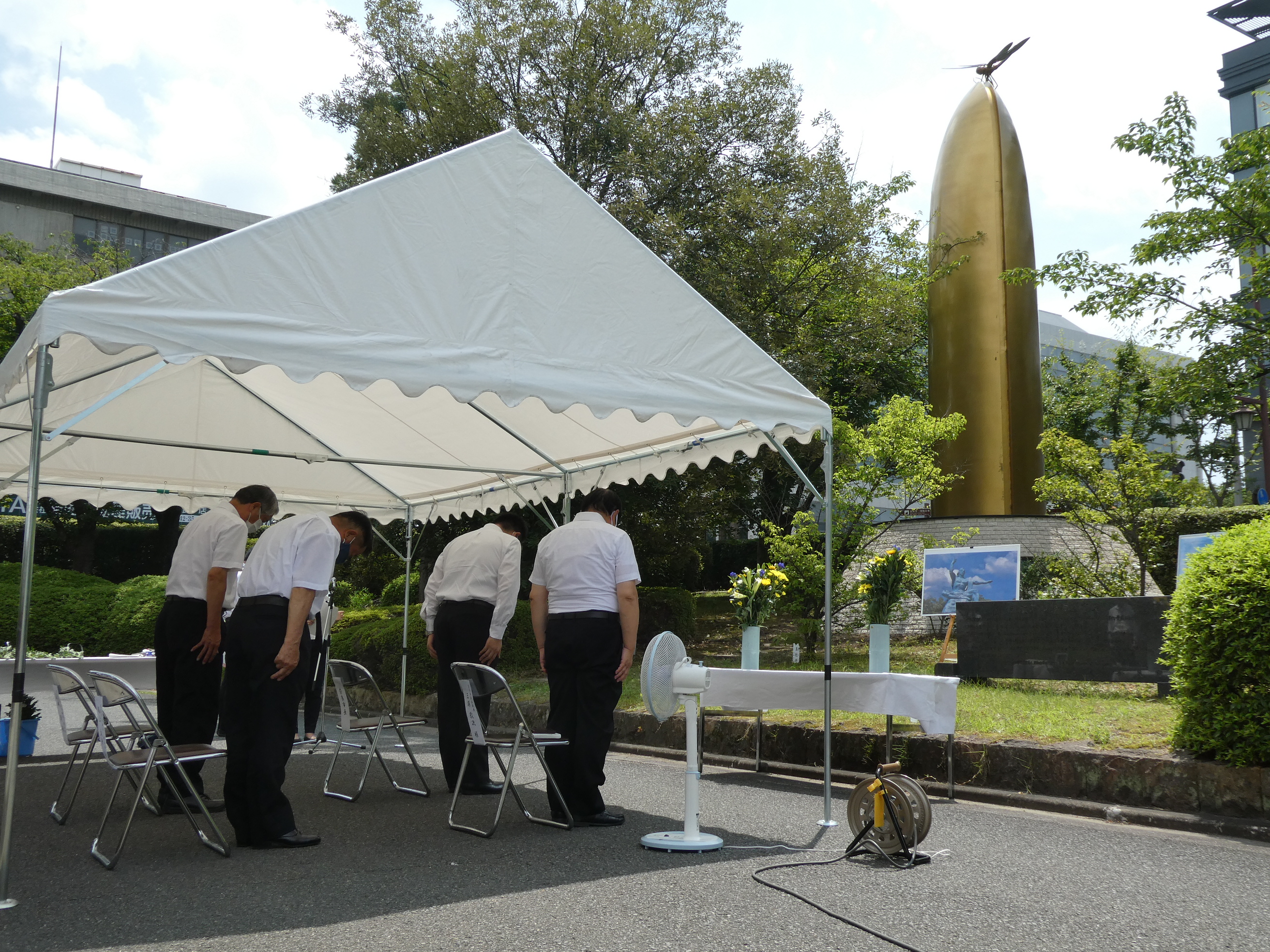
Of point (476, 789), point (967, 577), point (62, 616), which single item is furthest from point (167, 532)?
point (476, 789)

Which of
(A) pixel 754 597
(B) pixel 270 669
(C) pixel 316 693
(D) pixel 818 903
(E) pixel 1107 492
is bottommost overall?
(D) pixel 818 903

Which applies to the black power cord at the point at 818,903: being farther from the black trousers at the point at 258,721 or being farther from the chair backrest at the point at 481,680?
the black trousers at the point at 258,721

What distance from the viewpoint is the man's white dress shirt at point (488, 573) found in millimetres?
6363

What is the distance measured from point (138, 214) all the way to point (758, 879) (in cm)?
4011

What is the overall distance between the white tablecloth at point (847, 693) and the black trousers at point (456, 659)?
1.51 metres

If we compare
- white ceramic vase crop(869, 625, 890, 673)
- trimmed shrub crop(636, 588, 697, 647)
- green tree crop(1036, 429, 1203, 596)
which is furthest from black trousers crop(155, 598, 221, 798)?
green tree crop(1036, 429, 1203, 596)

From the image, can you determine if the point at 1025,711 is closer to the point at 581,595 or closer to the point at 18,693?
the point at 581,595

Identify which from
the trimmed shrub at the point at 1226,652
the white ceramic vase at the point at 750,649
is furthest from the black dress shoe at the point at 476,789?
the trimmed shrub at the point at 1226,652

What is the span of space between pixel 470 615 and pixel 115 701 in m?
2.05

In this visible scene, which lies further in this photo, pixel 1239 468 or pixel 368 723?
pixel 1239 468

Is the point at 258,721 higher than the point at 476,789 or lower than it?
higher

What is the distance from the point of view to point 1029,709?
340 inches

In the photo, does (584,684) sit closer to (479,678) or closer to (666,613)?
(479,678)

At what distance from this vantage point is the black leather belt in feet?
15.9
